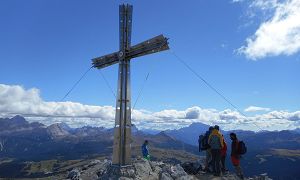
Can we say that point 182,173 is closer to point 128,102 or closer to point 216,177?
point 216,177

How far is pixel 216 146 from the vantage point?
27.8 m

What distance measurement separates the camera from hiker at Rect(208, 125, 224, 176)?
27.8 metres

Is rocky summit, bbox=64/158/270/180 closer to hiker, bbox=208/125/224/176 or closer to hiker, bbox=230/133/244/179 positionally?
hiker, bbox=208/125/224/176

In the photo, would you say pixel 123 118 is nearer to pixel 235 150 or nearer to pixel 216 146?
pixel 216 146

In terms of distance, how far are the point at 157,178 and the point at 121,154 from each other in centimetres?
357

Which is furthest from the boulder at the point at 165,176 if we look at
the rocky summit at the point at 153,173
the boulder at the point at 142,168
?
the boulder at the point at 142,168

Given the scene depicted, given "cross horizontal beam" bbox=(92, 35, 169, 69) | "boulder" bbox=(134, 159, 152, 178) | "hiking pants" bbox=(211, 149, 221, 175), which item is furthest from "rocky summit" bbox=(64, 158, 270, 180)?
"cross horizontal beam" bbox=(92, 35, 169, 69)

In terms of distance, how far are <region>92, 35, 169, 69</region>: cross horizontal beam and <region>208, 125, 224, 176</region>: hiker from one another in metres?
7.85

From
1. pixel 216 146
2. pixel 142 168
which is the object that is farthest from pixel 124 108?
pixel 216 146

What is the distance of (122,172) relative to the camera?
2808 cm

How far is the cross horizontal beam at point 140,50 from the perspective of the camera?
26922mm

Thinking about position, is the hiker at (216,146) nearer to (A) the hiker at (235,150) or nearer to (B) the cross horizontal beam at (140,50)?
(A) the hiker at (235,150)

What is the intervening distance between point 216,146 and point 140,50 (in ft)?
32.1

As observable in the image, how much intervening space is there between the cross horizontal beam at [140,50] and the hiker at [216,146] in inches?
309
